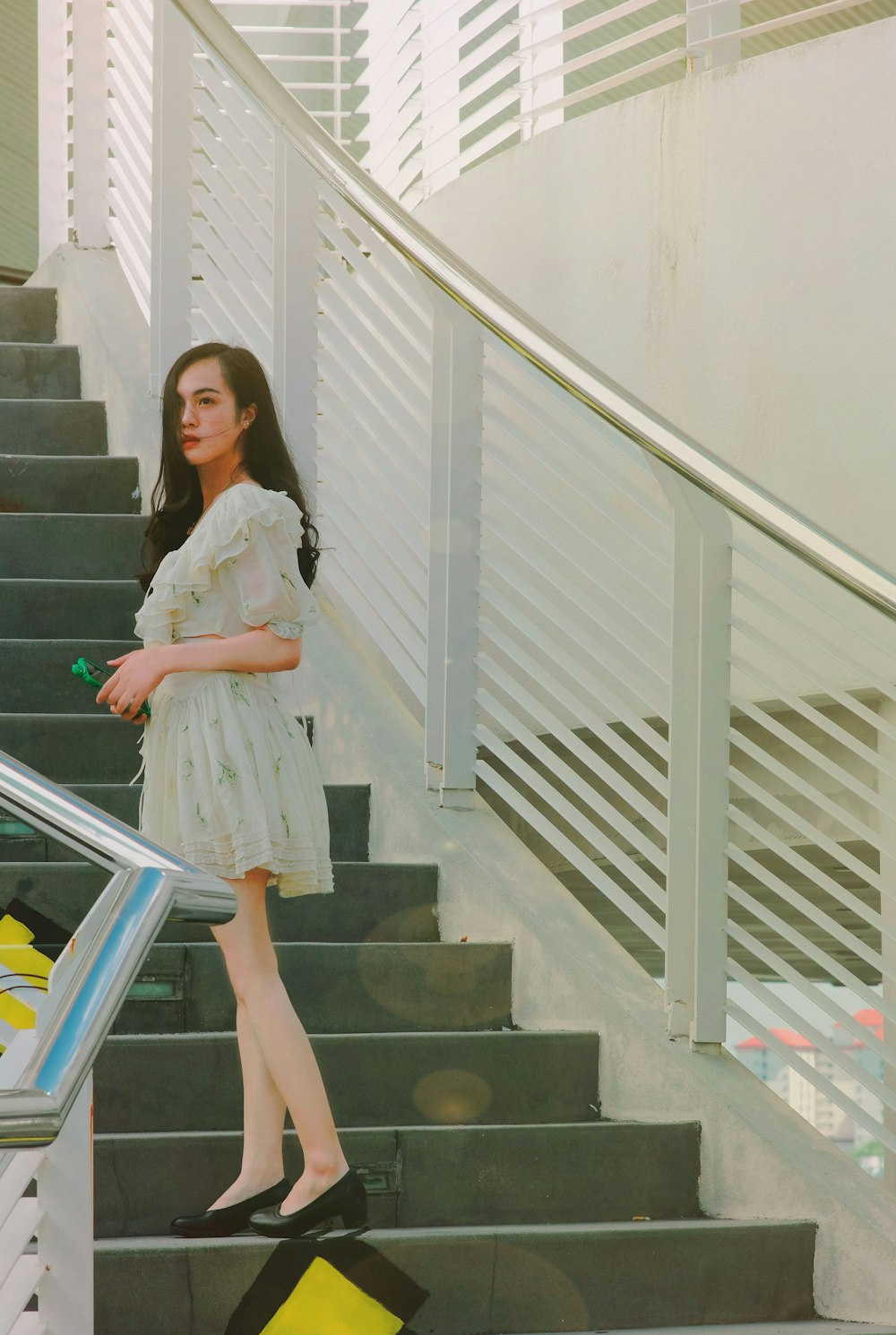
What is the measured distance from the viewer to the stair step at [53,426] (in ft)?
16.3

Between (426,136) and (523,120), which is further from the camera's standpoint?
(426,136)

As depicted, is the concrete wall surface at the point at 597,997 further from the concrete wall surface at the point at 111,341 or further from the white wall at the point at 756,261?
the white wall at the point at 756,261

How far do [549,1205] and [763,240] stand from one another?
268cm

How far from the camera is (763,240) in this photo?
14.1 ft

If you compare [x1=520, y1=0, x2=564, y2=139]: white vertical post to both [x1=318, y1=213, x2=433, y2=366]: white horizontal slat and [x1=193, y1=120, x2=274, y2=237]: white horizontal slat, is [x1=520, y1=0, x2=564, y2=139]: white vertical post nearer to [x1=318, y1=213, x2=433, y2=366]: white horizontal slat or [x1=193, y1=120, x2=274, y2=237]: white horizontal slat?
[x1=193, y1=120, x2=274, y2=237]: white horizontal slat

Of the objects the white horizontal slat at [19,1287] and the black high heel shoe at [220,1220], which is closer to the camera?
the white horizontal slat at [19,1287]

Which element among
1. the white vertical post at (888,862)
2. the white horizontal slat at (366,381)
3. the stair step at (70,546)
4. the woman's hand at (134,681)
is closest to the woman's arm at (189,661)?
the woman's hand at (134,681)

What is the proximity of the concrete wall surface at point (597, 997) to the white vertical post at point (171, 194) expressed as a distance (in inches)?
52.9

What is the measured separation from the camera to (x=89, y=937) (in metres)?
1.28

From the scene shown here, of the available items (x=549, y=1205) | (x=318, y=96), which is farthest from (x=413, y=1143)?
(x=318, y=96)

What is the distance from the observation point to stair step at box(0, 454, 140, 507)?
15.2 ft

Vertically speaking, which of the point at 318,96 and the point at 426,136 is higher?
the point at 318,96

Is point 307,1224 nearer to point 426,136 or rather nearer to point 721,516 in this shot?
point 721,516

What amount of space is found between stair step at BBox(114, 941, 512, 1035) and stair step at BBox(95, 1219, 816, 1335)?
59 centimetres
